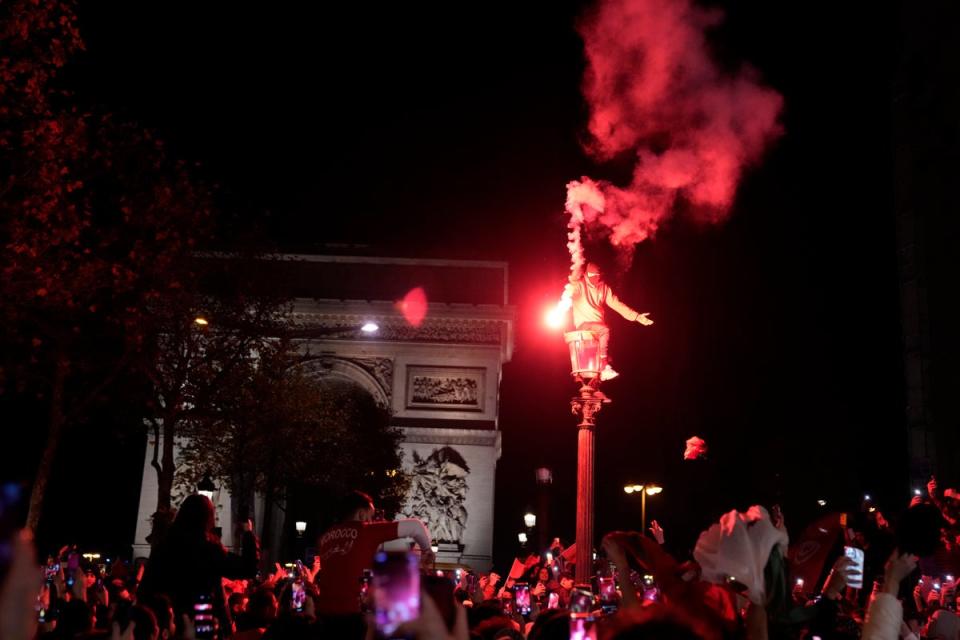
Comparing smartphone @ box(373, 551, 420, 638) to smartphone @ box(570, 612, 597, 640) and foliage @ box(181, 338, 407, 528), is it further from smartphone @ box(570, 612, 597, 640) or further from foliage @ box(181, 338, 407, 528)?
foliage @ box(181, 338, 407, 528)

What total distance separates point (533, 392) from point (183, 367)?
121 feet

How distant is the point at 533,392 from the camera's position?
Result: 5859cm

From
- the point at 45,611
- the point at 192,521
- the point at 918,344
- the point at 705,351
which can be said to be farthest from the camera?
the point at 705,351

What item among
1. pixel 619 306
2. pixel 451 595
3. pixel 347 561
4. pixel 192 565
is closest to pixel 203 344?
pixel 619 306

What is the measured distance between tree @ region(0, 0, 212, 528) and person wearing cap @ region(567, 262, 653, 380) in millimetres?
8938

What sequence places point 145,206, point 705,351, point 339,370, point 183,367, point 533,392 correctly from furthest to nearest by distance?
point 533,392, point 339,370, point 705,351, point 183,367, point 145,206

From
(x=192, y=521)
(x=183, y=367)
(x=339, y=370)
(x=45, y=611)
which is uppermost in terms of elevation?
(x=339, y=370)

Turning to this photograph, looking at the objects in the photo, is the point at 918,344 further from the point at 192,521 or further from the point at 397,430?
the point at 192,521

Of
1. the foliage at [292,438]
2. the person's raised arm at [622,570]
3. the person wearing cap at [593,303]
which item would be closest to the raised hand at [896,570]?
the person's raised arm at [622,570]

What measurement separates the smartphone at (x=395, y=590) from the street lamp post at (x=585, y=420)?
940 centimetres

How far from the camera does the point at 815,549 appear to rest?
269 inches

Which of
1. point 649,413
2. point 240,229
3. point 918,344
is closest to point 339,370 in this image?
point 240,229

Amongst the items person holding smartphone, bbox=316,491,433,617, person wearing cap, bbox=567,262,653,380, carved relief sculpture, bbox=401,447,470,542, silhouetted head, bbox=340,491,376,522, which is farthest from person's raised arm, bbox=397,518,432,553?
carved relief sculpture, bbox=401,447,470,542

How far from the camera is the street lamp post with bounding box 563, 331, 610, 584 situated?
1146 cm
